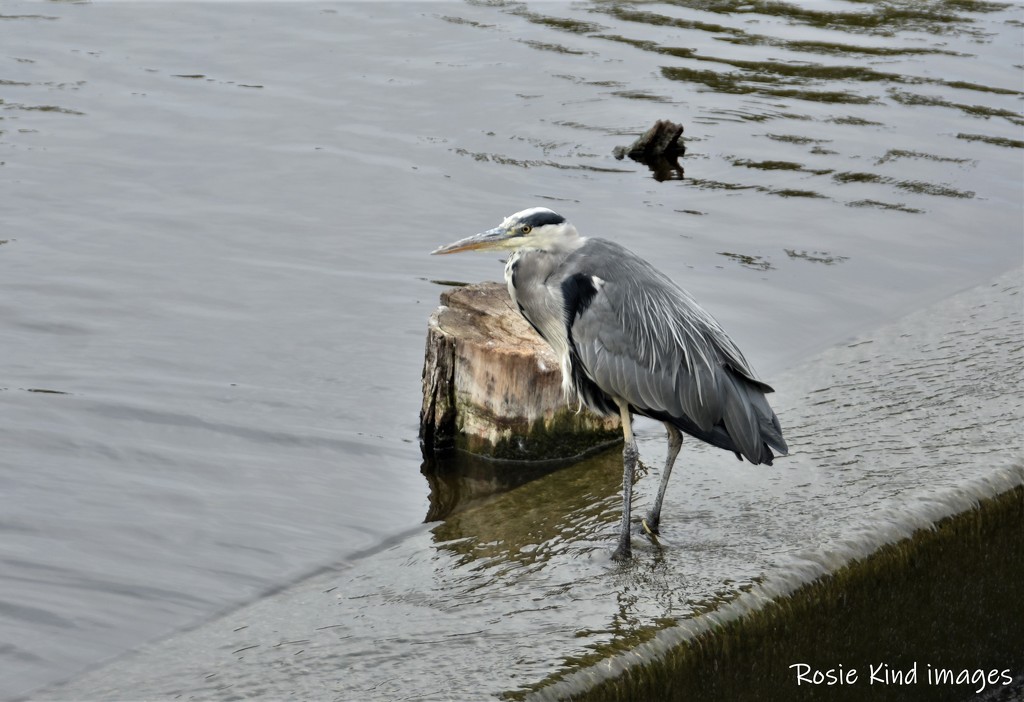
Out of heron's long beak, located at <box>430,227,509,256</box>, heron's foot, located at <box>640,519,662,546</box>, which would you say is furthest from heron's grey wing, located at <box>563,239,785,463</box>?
heron's foot, located at <box>640,519,662,546</box>

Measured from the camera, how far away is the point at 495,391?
19.8 feet

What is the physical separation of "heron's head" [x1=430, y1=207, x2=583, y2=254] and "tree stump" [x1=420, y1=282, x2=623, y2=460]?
1072 mm

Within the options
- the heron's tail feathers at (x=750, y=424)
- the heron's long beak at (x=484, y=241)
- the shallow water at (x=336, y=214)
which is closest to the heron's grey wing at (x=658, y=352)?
the heron's tail feathers at (x=750, y=424)

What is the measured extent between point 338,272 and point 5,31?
6.83 meters

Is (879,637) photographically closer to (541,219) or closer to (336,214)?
(541,219)

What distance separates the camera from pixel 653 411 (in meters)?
4.83

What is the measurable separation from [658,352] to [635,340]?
96 millimetres

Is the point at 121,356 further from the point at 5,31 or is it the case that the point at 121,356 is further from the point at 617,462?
the point at 5,31

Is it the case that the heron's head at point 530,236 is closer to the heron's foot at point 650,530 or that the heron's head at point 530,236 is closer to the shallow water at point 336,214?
the heron's foot at point 650,530

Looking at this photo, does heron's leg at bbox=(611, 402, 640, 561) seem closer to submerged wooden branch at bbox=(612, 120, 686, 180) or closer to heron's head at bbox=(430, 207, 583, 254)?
heron's head at bbox=(430, 207, 583, 254)

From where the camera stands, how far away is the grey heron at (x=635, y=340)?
4719 millimetres

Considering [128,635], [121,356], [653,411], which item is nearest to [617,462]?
[653,411]

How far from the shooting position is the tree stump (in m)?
5.98

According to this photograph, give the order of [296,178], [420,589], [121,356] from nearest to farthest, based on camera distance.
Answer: [420,589] → [121,356] → [296,178]
